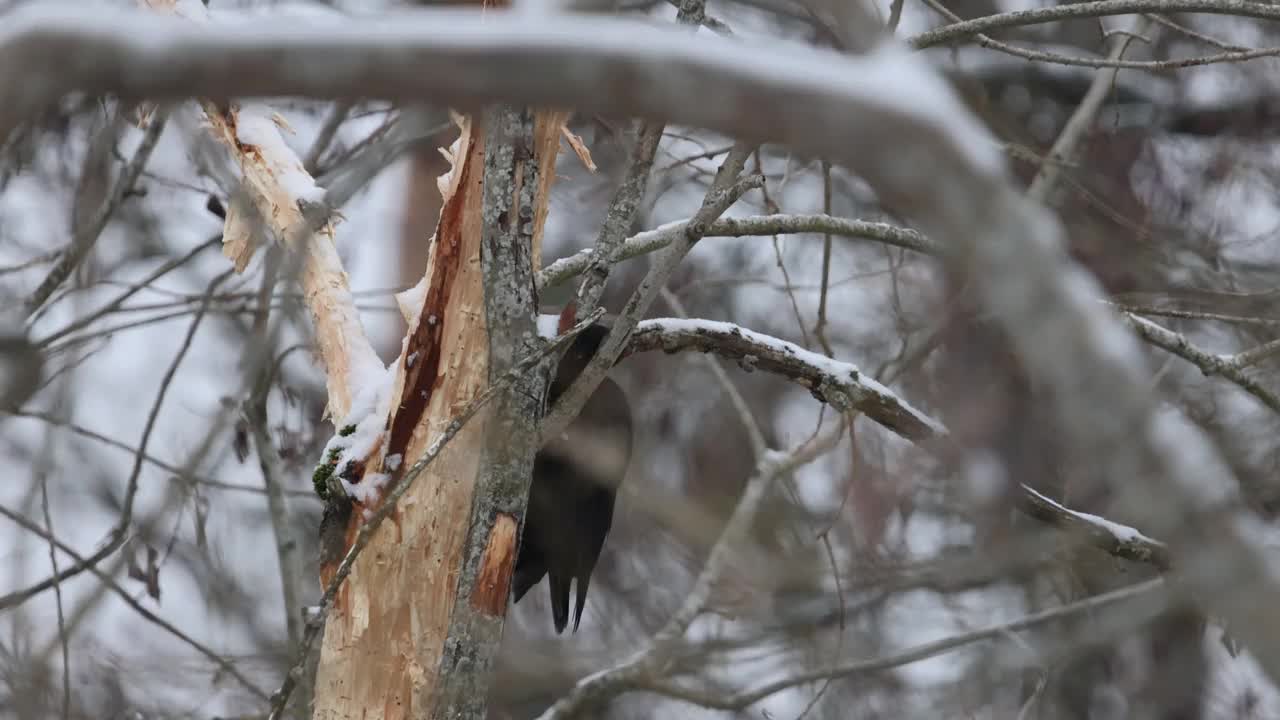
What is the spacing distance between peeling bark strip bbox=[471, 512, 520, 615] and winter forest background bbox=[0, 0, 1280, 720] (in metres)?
0.14

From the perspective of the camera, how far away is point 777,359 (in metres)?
2.89

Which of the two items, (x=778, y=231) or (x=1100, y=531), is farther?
(x=1100, y=531)

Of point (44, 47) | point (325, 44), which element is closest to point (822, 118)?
point (325, 44)

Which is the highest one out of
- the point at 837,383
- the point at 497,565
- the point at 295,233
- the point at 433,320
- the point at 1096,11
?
the point at 1096,11

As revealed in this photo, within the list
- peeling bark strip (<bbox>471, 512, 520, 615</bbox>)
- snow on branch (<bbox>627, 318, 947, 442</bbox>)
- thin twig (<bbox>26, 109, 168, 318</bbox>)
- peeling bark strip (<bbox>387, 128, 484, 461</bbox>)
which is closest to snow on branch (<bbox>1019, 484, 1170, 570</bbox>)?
snow on branch (<bbox>627, 318, 947, 442</bbox>)

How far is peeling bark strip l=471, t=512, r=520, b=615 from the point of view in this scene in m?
2.31

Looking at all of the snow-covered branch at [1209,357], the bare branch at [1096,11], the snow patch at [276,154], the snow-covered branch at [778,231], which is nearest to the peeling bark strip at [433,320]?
the snow-covered branch at [778,231]

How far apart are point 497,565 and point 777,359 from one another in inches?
34.9

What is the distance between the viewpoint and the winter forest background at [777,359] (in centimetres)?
99

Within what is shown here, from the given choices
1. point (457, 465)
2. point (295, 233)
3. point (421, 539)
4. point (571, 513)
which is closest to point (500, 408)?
point (457, 465)

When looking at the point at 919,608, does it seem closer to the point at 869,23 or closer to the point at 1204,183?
the point at 869,23

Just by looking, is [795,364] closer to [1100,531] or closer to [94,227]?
[1100,531]

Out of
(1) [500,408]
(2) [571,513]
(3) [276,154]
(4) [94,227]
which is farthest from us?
Answer: (2) [571,513]

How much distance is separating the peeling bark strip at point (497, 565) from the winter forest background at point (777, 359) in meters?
0.14
